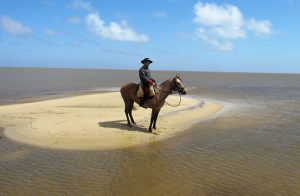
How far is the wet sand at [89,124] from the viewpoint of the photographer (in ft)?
40.7

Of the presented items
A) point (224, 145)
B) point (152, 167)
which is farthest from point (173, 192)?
point (224, 145)

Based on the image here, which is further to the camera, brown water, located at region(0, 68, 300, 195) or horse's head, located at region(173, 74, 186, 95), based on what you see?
horse's head, located at region(173, 74, 186, 95)

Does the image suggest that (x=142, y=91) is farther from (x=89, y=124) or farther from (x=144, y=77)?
(x=89, y=124)

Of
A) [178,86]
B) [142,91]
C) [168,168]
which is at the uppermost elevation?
[178,86]

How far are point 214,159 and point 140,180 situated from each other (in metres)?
2.89

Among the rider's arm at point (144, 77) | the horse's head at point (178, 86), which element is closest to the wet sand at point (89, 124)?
the horse's head at point (178, 86)

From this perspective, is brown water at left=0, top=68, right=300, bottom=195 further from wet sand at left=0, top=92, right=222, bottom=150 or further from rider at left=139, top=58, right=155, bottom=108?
rider at left=139, top=58, right=155, bottom=108

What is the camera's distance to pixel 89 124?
571 inches

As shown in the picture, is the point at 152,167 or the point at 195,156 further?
the point at 195,156

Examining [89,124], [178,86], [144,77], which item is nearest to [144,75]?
[144,77]

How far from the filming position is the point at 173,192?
7.88 m

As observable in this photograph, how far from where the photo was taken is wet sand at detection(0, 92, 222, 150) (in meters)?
12.4

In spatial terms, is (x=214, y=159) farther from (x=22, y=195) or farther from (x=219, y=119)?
(x=219, y=119)

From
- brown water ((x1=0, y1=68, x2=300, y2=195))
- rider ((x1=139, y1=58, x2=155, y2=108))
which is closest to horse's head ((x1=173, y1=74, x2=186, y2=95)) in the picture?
rider ((x1=139, y1=58, x2=155, y2=108))
